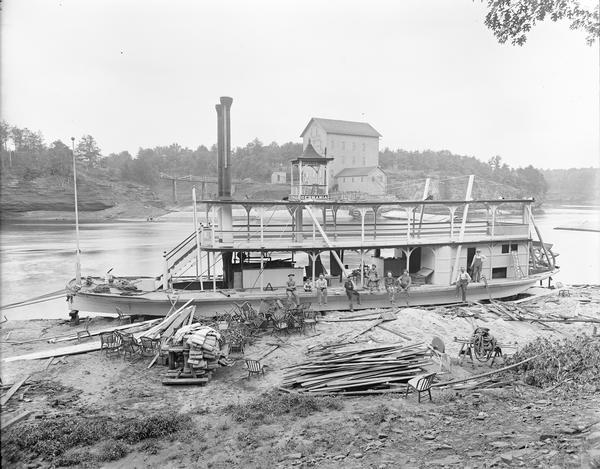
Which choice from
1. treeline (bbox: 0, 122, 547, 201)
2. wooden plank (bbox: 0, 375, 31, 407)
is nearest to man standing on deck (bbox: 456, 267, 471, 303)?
wooden plank (bbox: 0, 375, 31, 407)

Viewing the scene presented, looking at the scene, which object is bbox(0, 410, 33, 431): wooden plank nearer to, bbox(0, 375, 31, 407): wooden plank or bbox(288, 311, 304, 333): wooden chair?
bbox(0, 375, 31, 407): wooden plank

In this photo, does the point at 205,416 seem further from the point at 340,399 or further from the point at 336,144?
the point at 336,144

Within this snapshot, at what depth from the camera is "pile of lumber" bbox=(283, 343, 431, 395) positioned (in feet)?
28.9

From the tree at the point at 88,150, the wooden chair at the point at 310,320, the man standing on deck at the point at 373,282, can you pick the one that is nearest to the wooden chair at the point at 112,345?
the wooden chair at the point at 310,320

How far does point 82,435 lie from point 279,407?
3.13m

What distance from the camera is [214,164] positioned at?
118 m

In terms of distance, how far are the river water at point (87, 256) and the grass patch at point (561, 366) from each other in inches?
734

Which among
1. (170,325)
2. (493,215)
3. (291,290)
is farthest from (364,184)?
(170,325)

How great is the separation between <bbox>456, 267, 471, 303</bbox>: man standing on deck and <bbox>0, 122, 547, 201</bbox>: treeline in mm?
74653

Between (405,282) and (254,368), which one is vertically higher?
(405,282)

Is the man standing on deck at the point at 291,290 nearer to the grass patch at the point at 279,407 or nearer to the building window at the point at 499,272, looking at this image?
the grass patch at the point at 279,407

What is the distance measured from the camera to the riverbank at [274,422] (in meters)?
6.08

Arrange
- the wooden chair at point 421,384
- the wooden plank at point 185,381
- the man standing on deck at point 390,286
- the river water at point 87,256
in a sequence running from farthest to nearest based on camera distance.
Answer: the river water at point 87,256 < the man standing on deck at point 390,286 < the wooden plank at point 185,381 < the wooden chair at point 421,384

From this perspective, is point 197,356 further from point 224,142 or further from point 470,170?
point 470,170
